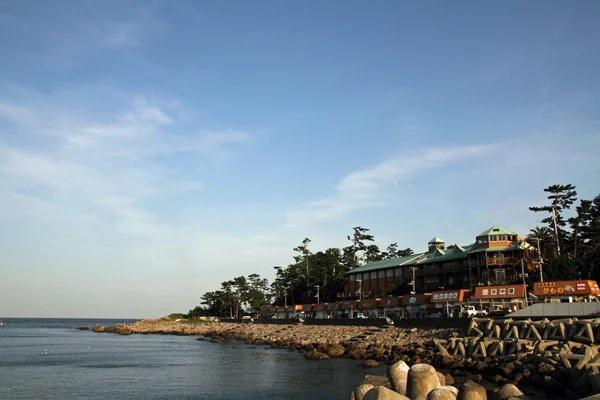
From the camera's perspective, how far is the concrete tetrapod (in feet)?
44.1

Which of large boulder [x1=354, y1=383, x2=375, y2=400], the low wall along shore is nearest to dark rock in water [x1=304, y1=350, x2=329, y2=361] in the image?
the low wall along shore

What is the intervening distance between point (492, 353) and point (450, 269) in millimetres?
47596

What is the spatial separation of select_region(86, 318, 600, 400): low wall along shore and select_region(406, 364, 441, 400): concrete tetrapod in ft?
0.56

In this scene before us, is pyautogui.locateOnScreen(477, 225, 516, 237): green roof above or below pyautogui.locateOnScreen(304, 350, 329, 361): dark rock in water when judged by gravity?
above

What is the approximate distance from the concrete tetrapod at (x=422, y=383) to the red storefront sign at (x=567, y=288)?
4534 cm

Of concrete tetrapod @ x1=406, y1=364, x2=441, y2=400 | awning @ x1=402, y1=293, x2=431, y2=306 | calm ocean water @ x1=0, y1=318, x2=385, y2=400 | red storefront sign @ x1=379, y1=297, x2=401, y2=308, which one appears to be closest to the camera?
concrete tetrapod @ x1=406, y1=364, x2=441, y2=400

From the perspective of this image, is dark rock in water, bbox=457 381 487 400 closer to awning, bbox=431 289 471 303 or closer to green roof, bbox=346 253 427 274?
awning, bbox=431 289 471 303

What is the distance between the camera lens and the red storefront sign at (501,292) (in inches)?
2261

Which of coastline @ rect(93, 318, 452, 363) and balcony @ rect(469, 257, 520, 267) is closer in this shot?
coastline @ rect(93, 318, 452, 363)

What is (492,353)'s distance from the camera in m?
35.5

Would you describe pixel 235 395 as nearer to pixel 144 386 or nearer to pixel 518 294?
pixel 144 386

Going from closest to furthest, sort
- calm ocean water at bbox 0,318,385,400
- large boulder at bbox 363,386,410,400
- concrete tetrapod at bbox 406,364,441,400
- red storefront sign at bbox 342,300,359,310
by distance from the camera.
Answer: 1. large boulder at bbox 363,386,410,400
2. concrete tetrapod at bbox 406,364,441,400
3. calm ocean water at bbox 0,318,385,400
4. red storefront sign at bbox 342,300,359,310

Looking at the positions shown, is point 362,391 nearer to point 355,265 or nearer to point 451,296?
point 451,296

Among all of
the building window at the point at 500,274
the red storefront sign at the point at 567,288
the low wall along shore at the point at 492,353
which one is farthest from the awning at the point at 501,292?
the building window at the point at 500,274
